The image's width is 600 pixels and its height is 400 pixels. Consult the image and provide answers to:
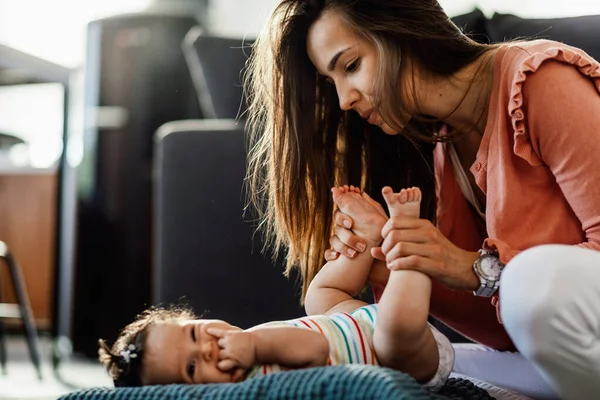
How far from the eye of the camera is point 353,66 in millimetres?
1187

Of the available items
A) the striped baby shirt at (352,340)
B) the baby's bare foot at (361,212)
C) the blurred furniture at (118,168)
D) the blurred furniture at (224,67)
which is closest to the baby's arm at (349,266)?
the baby's bare foot at (361,212)

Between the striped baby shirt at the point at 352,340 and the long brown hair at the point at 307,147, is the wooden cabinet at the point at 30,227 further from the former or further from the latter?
the striped baby shirt at the point at 352,340

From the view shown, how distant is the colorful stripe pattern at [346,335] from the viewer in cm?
94

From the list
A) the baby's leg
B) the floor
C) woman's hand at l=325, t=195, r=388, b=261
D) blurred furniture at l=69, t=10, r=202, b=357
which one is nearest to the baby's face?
the baby's leg

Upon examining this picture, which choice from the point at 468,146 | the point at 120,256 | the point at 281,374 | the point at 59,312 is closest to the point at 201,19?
the point at 120,256

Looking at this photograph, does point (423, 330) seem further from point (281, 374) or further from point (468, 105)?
point (468, 105)

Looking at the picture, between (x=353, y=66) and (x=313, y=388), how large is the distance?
0.64 m

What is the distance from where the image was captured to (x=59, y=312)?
9.86ft

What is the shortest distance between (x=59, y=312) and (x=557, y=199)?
2482 mm

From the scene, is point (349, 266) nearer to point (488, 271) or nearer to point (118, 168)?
point (488, 271)

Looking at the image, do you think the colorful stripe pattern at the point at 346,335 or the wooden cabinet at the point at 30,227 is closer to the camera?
the colorful stripe pattern at the point at 346,335

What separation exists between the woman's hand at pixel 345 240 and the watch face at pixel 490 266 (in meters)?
0.22

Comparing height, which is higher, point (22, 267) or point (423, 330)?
point (423, 330)

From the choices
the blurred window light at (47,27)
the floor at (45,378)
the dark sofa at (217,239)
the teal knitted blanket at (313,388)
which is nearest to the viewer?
the teal knitted blanket at (313,388)
